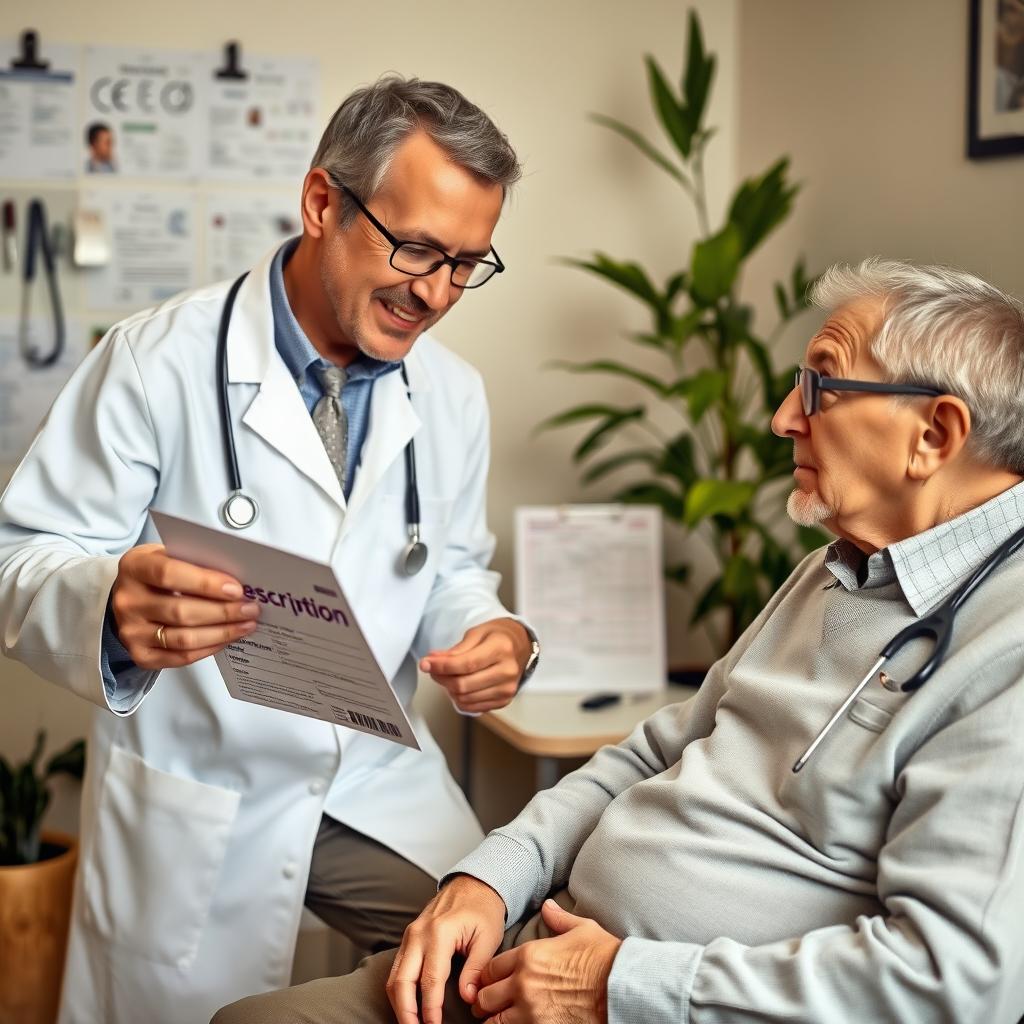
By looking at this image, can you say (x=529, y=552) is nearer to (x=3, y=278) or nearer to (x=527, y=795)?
(x=527, y=795)

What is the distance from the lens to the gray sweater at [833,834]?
3.31ft

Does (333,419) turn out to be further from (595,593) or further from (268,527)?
(595,593)

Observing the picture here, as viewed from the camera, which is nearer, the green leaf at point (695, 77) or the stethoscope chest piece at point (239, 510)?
the stethoscope chest piece at point (239, 510)

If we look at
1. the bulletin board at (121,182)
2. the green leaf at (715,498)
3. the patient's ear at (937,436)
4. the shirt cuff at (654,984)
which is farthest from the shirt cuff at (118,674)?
the bulletin board at (121,182)

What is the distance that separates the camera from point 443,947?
4.19 ft

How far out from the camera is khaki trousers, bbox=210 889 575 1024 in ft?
4.30

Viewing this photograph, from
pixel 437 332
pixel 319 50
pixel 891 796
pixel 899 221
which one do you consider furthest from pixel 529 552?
pixel 891 796

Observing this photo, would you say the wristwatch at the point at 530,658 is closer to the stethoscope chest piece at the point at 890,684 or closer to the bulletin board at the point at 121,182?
the stethoscope chest piece at the point at 890,684

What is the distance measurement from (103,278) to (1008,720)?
2252 millimetres

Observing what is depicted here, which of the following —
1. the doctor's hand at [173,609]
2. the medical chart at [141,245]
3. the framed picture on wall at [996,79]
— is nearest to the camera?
the doctor's hand at [173,609]

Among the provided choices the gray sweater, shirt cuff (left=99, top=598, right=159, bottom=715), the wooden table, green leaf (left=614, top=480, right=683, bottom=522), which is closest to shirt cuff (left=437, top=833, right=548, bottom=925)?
the gray sweater

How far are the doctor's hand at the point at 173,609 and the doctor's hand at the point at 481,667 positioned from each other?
1.09ft

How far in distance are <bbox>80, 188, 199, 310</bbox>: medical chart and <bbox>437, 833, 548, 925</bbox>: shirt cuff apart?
1.78 meters

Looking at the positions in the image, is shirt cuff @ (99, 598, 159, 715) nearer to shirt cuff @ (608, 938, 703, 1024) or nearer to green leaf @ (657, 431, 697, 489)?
shirt cuff @ (608, 938, 703, 1024)
